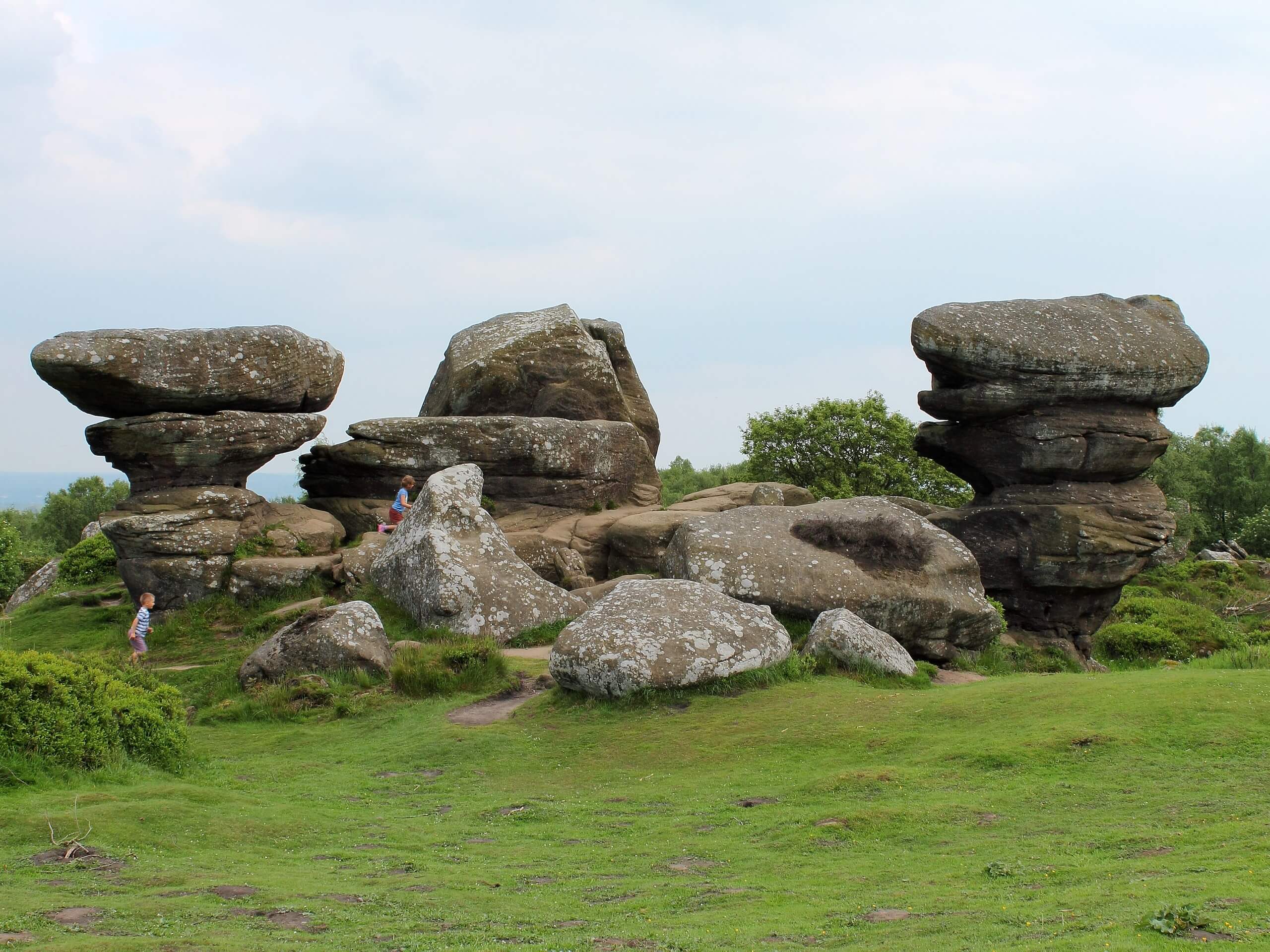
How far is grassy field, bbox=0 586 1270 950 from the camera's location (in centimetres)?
741

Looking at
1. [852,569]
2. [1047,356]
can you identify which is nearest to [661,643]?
[852,569]

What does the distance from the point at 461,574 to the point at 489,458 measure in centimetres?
801

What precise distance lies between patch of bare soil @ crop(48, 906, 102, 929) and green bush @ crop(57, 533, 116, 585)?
24.6 meters

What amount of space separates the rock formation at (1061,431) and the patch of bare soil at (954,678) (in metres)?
9.91

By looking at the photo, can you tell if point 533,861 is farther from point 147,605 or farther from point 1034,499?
point 1034,499

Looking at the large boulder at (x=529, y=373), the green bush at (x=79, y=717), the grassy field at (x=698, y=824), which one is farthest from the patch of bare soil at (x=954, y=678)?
the large boulder at (x=529, y=373)

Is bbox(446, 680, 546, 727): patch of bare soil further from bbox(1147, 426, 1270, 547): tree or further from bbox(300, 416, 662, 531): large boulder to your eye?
bbox(1147, 426, 1270, 547): tree

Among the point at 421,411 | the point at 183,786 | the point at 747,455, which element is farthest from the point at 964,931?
the point at 747,455

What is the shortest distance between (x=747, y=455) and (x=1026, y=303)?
2011 cm

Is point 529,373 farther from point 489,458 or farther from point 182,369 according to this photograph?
point 182,369

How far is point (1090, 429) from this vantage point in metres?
29.1

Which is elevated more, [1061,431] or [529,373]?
[529,373]

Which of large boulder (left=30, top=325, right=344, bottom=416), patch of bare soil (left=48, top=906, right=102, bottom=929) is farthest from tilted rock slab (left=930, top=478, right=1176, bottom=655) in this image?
patch of bare soil (left=48, top=906, right=102, bottom=929)

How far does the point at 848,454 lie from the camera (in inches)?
1801
